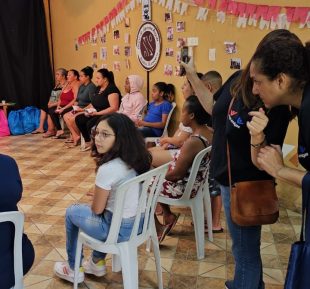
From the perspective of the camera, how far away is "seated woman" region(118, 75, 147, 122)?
462 centimetres

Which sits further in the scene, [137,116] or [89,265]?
[137,116]

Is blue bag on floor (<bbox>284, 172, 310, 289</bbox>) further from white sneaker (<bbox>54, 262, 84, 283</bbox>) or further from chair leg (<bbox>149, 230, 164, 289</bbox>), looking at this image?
white sneaker (<bbox>54, 262, 84, 283</bbox>)

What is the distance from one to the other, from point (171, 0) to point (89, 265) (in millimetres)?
3037

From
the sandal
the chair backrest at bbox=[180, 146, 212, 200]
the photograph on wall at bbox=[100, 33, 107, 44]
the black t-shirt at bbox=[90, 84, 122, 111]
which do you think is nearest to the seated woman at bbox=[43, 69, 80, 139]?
the sandal

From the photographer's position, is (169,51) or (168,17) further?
(169,51)

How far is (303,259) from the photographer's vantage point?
1.06 metres

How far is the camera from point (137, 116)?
4602mm

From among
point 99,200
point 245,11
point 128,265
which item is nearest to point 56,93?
point 245,11

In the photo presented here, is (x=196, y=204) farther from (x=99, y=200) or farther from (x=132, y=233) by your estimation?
(x=99, y=200)

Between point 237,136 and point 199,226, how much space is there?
3.61ft

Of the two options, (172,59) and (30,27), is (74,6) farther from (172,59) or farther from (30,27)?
(172,59)

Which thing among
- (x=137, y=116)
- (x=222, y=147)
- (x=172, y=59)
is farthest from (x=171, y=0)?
(x=222, y=147)

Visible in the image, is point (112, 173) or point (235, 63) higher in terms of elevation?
point (235, 63)

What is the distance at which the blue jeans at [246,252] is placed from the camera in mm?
1567
